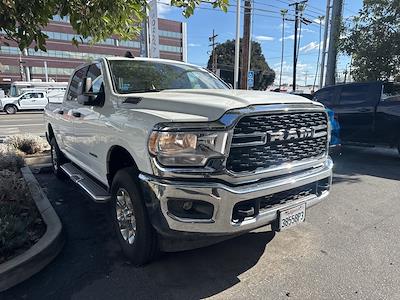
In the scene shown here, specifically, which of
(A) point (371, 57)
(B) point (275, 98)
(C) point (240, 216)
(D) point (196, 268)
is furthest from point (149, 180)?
(A) point (371, 57)

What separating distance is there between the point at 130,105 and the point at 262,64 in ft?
248

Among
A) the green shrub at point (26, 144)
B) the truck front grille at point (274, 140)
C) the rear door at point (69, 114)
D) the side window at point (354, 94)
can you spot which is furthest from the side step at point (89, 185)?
the side window at point (354, 94)

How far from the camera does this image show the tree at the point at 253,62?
74.1m

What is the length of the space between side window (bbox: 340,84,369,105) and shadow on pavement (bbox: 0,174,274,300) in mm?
6087

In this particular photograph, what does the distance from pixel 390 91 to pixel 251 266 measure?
6.99 meters

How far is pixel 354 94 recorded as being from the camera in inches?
357

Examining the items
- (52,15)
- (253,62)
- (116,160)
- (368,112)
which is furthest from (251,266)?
(253,62)

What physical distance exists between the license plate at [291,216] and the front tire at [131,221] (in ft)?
3.73

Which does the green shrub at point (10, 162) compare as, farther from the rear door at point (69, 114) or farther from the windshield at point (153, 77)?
the windshield at point (153, 77)

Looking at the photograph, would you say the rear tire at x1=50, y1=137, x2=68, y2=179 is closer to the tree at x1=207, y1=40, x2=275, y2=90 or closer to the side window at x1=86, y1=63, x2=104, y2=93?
the side window at x1=86, y1=63, x2=104, y2=93

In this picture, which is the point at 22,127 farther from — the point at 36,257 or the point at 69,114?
the point at 36,257

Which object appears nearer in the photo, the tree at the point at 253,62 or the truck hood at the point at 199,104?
the truck hood at the point at 199,104

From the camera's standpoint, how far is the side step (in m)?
3.93

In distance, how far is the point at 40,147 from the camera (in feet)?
30.5
